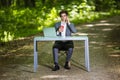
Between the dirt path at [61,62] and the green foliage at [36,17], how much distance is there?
94.0 inches

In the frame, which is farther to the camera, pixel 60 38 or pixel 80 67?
pixel 80 67

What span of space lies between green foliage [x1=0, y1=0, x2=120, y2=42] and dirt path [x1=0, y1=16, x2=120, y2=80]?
2.39m

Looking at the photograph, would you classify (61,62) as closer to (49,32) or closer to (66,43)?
(66,43)

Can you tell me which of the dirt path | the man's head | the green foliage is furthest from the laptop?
the green foliage

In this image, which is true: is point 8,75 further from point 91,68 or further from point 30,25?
point 30,25

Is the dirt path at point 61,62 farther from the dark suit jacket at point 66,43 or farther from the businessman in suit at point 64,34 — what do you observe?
the dark suit jacket at point 66,43

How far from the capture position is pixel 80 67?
9.41 meters

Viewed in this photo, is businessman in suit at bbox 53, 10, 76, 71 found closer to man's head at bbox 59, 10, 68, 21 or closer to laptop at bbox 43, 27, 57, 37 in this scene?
man's head at bbox 59, 10, 68, 21

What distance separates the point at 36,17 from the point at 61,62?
12103 millimetres

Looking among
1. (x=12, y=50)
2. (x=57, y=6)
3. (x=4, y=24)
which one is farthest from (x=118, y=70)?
(x=57, y=6)

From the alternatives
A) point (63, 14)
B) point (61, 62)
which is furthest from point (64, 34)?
point (61, 62)

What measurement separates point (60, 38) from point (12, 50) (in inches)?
180

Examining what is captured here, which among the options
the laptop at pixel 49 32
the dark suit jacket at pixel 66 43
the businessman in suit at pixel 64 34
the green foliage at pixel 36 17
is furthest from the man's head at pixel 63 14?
the green foliage at pixel 36 17

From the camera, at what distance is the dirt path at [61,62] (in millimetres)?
8375
